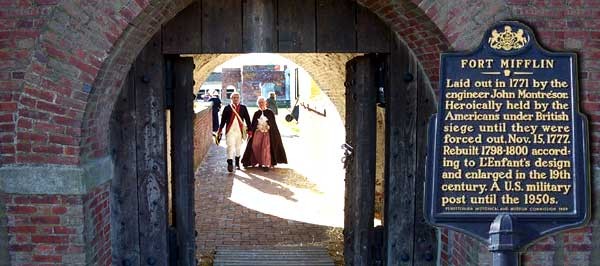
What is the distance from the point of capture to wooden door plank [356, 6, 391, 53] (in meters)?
4.77

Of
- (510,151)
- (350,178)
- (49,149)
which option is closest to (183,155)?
(49,149)

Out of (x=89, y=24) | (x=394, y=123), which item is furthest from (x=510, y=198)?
(x=89, y=24)

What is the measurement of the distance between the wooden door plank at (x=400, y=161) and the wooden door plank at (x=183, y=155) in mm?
1720

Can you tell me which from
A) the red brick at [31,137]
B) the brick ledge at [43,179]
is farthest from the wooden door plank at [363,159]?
the red brick at [31,137]

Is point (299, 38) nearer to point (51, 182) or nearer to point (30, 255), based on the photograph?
point (51, 182)

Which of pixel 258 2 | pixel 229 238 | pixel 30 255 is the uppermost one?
pixel 258 2

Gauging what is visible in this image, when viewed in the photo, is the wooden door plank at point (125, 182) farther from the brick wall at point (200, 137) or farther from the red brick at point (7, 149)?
the brick wall at point (200, 137)

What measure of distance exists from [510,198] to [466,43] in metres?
1.17

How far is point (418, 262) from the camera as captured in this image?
5.10 m

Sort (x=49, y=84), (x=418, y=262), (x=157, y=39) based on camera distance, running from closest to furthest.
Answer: (x=49, y=84), (x=157, y=39), (x=418, y=262)

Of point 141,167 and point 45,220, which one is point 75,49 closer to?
point 45,220

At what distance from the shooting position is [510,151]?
3328 millimetres

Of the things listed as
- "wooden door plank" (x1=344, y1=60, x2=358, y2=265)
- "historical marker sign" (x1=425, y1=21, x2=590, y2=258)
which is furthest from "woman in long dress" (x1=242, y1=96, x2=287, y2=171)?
"historical marker sign" (x1=425, y1=21, x2=590, y2=258)

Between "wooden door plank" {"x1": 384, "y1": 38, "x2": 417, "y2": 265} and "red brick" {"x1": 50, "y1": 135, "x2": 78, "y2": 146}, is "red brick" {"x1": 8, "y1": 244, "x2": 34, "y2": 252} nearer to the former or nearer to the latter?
"red brick" {"x1": 50, "y1": 135, "x2": 78, "y2": 146}
